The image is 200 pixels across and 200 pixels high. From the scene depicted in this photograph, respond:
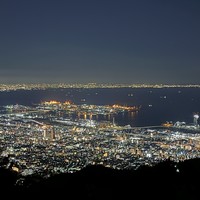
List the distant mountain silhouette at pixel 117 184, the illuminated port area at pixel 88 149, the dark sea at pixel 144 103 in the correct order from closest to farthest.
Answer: the distant mountain silhouette at pixel 117 184
the illuminated port area at pixel 88 149
the dark sea at pixel 144 103

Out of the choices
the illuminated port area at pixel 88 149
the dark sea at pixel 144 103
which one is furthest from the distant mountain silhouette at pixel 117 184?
the dark sea at pixel 144 103

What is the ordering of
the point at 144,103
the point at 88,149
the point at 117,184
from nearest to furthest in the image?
1. the point at 117,184
2. the point at 88,149
3. the point at 144,103

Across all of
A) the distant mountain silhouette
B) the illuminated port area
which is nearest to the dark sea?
the illuminated port area

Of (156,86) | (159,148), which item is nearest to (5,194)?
(159,148)

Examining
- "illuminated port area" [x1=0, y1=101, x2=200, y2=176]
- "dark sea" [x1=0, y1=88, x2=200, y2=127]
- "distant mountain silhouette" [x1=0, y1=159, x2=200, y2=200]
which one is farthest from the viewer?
"dark sea" [x1=0, y1=88, x2=200, y2=127]

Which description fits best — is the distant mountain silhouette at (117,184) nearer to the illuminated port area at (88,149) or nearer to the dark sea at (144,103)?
the illuminated port area at (88,149)

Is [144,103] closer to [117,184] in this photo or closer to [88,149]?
[88,149]

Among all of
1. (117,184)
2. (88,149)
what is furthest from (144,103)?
(117,184)

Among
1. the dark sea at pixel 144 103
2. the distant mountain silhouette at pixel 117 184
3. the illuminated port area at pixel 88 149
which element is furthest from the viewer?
the dark sea at pixel 144 103

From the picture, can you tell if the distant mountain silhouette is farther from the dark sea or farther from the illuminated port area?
the dark sea
